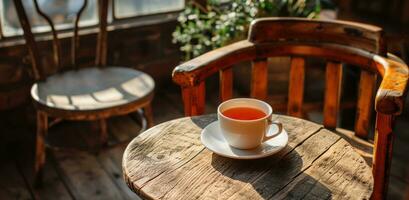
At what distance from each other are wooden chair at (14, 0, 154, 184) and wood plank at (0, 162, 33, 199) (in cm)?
9

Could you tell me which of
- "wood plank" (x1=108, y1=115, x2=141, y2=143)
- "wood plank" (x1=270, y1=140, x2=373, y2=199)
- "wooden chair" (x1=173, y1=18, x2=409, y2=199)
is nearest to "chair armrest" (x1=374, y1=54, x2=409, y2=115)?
"wooden chair" (x1=173, y1=18, x2=409, y2=199)

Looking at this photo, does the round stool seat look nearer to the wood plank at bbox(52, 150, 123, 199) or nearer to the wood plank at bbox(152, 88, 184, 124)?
the wood plank at bbox(52, 150, 123, 199)

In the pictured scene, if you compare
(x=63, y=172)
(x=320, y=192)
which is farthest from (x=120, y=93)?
(x=320, y=192)

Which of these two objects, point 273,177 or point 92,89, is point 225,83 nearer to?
point 273,177

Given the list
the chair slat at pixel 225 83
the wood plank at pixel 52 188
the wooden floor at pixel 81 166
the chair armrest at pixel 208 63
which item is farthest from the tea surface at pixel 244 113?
the wood plank at pixel 52 188

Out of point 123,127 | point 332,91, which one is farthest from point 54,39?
point 332,91

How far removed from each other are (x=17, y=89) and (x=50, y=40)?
286mm

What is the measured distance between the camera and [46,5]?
232 centimetres

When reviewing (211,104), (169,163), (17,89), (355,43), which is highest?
(355,43)

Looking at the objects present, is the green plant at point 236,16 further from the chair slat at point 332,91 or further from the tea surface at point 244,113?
the tea surface at point 244,113

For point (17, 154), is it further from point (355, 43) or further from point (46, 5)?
point (355, 43)

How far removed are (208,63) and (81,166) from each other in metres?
1.13

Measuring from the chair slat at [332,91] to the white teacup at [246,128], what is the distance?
567 millimetres

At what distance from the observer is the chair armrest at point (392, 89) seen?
1.14 meters
